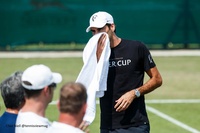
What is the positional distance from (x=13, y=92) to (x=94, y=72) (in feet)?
7.25

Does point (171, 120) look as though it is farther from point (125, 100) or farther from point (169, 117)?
point (125, 100)

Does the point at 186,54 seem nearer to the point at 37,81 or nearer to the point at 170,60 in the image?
the point at 170,60

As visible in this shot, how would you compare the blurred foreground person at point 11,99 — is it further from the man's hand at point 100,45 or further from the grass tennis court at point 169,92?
the grass tennis court at point 169,92

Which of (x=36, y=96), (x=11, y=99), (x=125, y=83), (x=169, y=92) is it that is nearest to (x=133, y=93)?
(x=125, y=83)

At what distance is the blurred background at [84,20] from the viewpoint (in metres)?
27.5

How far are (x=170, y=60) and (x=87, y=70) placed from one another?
16.5m

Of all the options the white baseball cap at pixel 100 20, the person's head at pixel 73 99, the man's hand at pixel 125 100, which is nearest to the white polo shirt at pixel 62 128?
the person's head at pixel 73 99

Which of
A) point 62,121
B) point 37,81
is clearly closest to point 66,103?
point 62,121

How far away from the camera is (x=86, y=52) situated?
9023 mm

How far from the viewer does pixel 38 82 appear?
637 cm

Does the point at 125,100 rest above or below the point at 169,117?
above

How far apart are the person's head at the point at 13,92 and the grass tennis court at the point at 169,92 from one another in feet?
23.1

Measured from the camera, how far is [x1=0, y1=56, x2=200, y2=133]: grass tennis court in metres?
14.7

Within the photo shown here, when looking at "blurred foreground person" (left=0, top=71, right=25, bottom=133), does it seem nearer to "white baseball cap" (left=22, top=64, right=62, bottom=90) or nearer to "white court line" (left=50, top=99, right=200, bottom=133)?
"white baseball cap" (left=22, top=64, right=62, bottom=90)
